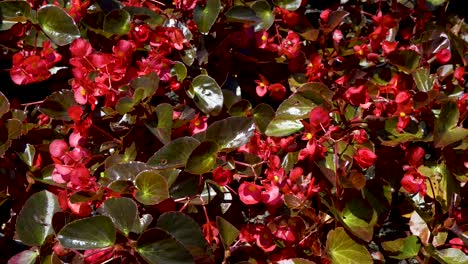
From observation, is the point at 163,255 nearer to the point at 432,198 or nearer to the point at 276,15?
the point at 432,198

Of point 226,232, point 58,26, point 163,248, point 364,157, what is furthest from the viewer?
point 58,26

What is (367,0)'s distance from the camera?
155 centimetres

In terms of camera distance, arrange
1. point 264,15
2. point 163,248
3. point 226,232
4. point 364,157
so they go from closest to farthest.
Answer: point 163,248
point 226,232
point 364,157
point 264,15

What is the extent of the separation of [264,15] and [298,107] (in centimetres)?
28

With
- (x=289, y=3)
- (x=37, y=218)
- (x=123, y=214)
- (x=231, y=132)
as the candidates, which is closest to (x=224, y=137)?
(x=231, y=132)

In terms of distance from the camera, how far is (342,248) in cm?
112

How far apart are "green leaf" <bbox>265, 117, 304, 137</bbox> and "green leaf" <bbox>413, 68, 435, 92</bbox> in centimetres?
29

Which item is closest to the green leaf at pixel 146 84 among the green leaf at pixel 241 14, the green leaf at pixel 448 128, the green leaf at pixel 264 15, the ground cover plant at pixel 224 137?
the ground cover plant at pixel 224 137

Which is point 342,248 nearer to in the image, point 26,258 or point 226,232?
point 226,232

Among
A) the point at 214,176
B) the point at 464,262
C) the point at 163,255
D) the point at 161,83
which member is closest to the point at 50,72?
the point at 161,83

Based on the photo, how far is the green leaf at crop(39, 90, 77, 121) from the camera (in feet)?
3.98

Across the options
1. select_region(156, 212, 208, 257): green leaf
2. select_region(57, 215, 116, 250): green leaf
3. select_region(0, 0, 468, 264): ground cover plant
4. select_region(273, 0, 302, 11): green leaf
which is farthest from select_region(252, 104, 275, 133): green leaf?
select_region(57, 215, 116, 250): green leaf

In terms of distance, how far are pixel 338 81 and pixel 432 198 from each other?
0.33 m

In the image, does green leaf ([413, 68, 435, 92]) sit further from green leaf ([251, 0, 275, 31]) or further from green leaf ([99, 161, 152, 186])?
green leaf ([99, 161, 152, 186])
